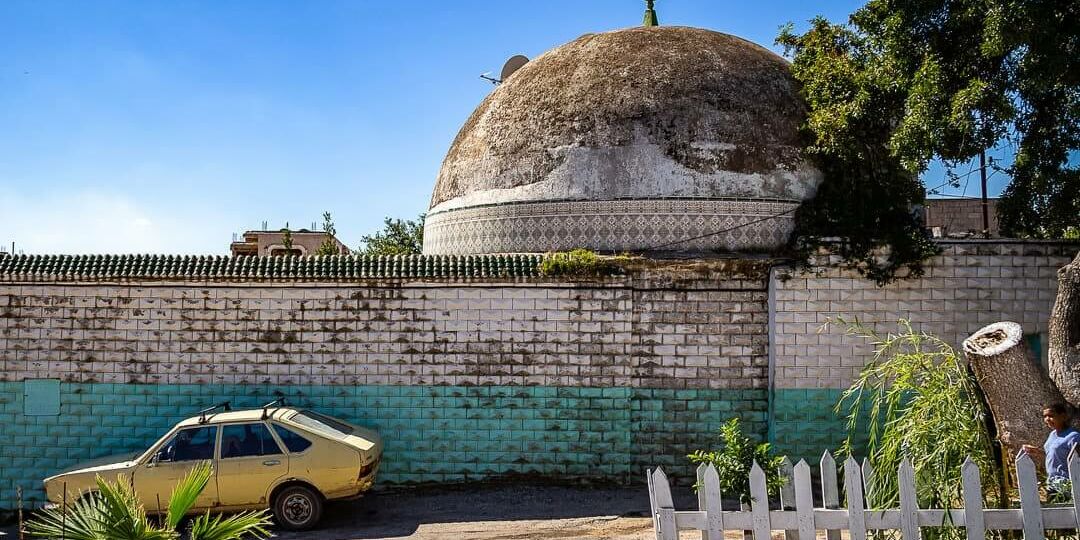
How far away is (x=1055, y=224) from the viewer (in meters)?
12.0

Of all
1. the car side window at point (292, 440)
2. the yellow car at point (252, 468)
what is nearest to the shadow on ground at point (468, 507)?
the yellow car at point (252, 468)

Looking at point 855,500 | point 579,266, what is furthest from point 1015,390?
point 579,266

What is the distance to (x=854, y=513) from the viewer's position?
6.58 metres

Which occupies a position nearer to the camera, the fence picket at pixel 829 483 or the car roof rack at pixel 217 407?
the fence picket at pixel 829 483

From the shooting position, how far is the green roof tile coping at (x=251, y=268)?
11391 mm

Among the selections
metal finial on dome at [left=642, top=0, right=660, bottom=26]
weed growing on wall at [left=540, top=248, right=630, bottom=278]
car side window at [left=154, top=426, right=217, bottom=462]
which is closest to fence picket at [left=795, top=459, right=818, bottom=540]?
weed growing on wall at [left=540, top=248, right=630, bottom=278]

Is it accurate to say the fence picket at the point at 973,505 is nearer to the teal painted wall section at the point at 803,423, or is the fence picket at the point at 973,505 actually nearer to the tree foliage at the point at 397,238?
the teal painted wall section at the point at 803,423

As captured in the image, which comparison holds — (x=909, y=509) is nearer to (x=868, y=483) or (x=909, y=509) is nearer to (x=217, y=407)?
(x=868, y=483)

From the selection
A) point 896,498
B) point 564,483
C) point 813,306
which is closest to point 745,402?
point 813,306

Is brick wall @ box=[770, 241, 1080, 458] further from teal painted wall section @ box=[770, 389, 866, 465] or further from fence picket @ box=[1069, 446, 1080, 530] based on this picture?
fence picket @ box=[1069, 446, 1080, 530]

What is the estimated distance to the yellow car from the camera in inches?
370

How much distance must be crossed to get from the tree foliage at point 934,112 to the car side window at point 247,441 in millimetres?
7060

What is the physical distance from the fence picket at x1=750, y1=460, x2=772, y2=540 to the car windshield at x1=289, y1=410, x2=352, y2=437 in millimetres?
4957

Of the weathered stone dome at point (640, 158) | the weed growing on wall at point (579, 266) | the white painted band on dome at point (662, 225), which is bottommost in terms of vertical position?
the weed growing on wall at point (579, 266)
